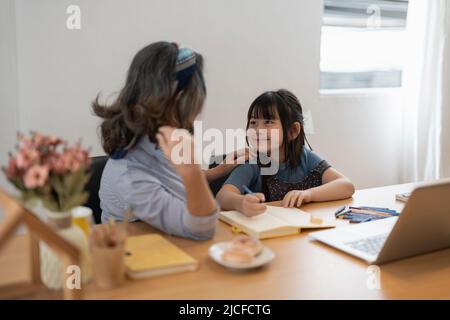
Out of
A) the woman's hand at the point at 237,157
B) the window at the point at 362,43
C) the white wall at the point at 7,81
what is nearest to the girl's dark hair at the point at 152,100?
the woman's hand at the point at 237,157

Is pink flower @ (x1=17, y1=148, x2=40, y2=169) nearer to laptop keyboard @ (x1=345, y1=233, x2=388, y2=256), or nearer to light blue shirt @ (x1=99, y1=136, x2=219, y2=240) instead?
light blue shirt @ (x1=99, y1=136, x2=219, y2=240)

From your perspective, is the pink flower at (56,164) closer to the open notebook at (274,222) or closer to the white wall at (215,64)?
the open notebook at (274,222)

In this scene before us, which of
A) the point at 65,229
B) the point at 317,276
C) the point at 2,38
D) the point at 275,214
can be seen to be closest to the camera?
the point at 65,229

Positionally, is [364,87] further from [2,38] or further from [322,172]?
[2,38]

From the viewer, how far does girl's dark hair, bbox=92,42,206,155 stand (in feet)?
4.55

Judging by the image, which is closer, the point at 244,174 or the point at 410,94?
the point at 244,174

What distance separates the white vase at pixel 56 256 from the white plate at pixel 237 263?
30cm

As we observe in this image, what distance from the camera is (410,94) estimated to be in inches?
142

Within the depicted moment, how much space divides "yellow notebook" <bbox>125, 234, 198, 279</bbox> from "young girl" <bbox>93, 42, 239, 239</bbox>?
0.10 metres

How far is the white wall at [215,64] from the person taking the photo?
2.40 metres

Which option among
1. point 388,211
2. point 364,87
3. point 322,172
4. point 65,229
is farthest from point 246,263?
point 364,87

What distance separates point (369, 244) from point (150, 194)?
22.7 inches

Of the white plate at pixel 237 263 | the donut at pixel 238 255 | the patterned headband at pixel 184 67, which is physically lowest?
the white plate at pixel 237 263

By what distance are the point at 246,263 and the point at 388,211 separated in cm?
67
